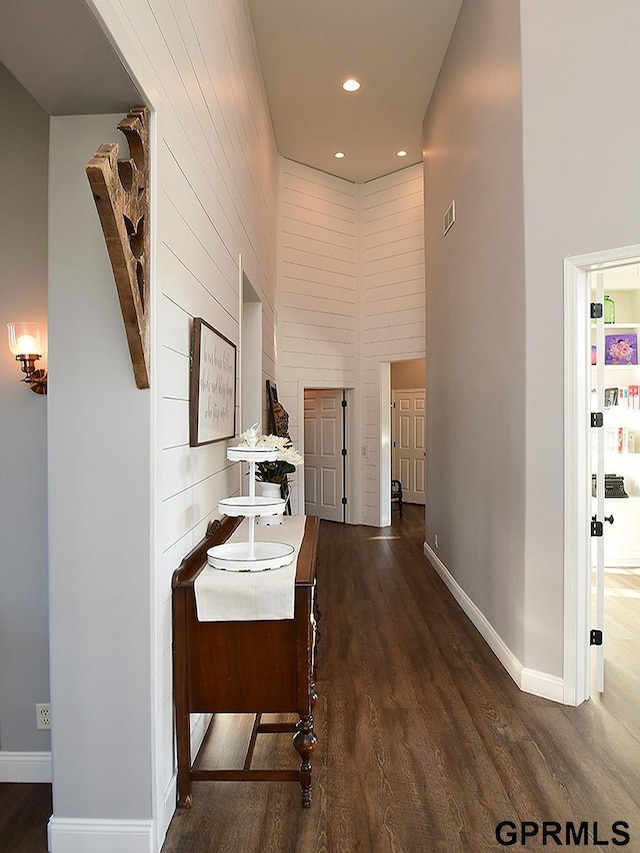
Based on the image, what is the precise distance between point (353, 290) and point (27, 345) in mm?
5841

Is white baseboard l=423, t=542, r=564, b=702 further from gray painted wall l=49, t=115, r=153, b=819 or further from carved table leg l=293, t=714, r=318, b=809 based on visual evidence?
gray painted wall l=49, t=115, r=153, b=819

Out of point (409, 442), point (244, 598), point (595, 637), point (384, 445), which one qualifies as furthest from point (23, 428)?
point (409, 442)

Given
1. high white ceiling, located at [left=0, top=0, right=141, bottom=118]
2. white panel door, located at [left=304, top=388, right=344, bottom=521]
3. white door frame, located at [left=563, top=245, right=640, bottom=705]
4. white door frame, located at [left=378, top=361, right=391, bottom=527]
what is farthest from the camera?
white panel door, located at [left=304, top=388, right=344, bottom=521]

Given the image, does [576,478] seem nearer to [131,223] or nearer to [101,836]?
[131,223]

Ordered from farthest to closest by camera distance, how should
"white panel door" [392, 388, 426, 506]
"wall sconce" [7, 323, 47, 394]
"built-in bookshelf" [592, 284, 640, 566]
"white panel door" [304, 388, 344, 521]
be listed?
"white panel door" [392, 388, 426, 506] < "white panel door" [304, 388, 344, 521] < "built-in bookshelf" [592, 284, 640, 566] < "wall sconce" [7, 323, 47, 394]

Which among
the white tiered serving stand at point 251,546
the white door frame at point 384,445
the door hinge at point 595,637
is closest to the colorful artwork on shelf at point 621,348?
the white door frame at point 384,445

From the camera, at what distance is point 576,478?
109 inches

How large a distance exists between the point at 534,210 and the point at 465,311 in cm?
131

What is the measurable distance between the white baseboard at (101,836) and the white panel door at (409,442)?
7.86 meters

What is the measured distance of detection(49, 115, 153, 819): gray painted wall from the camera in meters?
1.77

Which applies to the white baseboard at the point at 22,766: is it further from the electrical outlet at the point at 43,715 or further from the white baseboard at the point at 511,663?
the white baseboard at the point at 511,663

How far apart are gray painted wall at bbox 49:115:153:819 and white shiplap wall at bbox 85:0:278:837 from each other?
7cm

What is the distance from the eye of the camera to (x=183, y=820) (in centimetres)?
199

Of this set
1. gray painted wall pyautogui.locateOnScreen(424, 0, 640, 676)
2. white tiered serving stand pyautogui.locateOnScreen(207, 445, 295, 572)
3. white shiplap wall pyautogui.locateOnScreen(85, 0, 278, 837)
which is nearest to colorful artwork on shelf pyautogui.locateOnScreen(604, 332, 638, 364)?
gray painted wall pyautogui.locateOnScreen(424, 0, 640, 676)
